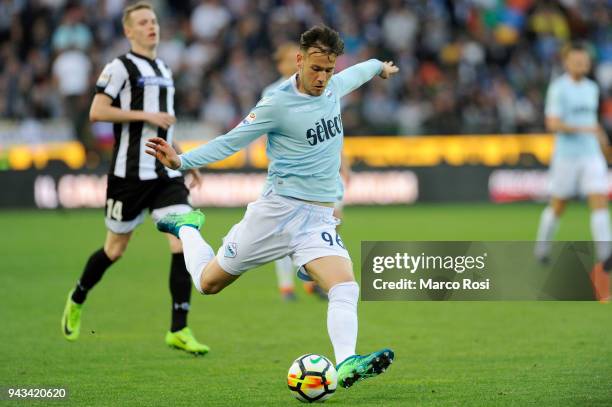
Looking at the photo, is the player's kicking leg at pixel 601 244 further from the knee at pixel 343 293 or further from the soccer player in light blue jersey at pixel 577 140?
the knee at pixel 343 293

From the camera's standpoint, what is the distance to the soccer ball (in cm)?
641

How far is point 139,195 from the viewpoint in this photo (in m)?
8.66

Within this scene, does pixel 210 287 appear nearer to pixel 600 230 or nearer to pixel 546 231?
pixel 600 230

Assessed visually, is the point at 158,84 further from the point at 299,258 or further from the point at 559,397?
the point at 559,397

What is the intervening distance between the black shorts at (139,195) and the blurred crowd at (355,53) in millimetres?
13662

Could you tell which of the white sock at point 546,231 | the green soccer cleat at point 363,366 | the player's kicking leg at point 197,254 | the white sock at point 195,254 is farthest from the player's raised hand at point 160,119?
the white sock at point 546,231

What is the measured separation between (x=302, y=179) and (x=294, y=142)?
23 centimetres

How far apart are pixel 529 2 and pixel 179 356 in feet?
66.4

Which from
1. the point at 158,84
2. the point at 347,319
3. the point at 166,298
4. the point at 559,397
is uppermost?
the point at 158,84

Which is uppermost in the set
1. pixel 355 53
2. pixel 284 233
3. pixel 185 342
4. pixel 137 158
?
pixel 355 53

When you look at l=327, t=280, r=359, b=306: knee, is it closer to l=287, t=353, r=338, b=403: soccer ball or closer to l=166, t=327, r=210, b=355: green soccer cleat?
l=287, t=353, r=338, b=403: soccer ball

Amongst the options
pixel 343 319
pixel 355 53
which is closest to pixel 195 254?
pixel 343 319

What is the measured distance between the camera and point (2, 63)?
24.2 m

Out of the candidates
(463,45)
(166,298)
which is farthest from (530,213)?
(166,298)
